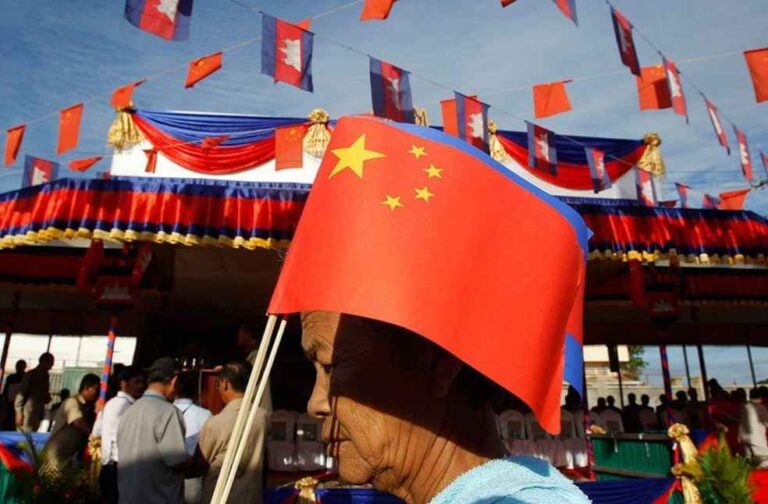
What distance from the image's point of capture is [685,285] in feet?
31.6

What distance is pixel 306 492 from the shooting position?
4.78 m

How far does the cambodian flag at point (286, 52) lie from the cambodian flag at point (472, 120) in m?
1.99

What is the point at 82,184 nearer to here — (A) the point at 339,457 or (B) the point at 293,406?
(A) the point at 339,457

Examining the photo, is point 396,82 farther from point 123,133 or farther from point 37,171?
point 37,171

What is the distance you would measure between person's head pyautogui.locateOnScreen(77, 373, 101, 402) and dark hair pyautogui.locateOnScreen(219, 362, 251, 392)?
10.1 feet

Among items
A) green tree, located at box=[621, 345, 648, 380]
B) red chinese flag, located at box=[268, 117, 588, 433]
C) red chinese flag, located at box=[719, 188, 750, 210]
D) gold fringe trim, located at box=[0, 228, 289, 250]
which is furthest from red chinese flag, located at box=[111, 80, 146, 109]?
green tree, located at box=[621, 345, 648, 380]

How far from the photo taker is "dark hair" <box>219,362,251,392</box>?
12.1ft

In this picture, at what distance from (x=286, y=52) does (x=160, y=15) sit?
1439 mm

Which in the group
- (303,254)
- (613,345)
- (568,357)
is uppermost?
(613,345)

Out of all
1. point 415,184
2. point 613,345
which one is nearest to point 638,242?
point 415,184

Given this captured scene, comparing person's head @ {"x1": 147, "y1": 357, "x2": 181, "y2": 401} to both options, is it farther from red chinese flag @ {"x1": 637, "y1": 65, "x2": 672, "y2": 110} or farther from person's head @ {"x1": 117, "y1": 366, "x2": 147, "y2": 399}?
red chinese flag @ {"x1": 637, "y1": 65, "x2": 672, "y2": 110}

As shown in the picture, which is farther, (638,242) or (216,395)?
(216,395)

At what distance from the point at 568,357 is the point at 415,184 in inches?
19.0

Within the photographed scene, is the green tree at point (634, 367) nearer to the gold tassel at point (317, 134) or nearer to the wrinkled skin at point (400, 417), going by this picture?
the gold tassel at point (317, 134)
